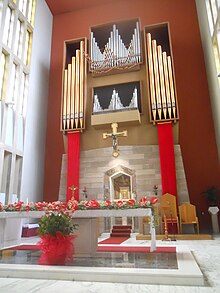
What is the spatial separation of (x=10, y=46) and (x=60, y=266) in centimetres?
797

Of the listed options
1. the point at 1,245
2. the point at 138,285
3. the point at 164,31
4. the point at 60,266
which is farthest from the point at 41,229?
the point at 164,31

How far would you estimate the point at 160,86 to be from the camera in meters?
9.12

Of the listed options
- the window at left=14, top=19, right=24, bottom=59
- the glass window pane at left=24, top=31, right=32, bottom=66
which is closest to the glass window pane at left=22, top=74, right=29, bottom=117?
the glass window pane at left=24, top=31, right=32, bottom=66

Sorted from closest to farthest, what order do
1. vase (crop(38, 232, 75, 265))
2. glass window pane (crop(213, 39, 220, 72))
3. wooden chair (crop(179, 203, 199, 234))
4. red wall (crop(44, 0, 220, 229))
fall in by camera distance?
1. vase (crop(38, 232, 75, 265))
2. wooden chair (crop(179, 203, 199, 234))
3. glass window pane (crop(213, 39, 220, 72))
4. red wall (crop(44, 0, 220, 229))

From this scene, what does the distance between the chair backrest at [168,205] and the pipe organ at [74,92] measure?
3864 millimetres

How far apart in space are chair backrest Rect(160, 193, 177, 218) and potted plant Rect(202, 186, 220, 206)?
1274mm

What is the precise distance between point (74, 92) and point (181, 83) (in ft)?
13.8

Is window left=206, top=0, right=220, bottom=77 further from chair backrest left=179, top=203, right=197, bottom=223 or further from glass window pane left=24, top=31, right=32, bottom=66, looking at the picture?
glass window pane left=24, top=31, right=32, bottom=66

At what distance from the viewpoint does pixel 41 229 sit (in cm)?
392

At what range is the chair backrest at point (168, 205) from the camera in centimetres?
757

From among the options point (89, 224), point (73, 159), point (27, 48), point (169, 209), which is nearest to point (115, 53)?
point (27, 48)

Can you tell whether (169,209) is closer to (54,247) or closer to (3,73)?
(54,247)

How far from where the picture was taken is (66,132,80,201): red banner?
9109 mm

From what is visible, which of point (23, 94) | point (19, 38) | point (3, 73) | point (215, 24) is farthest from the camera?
point (23, 94)
